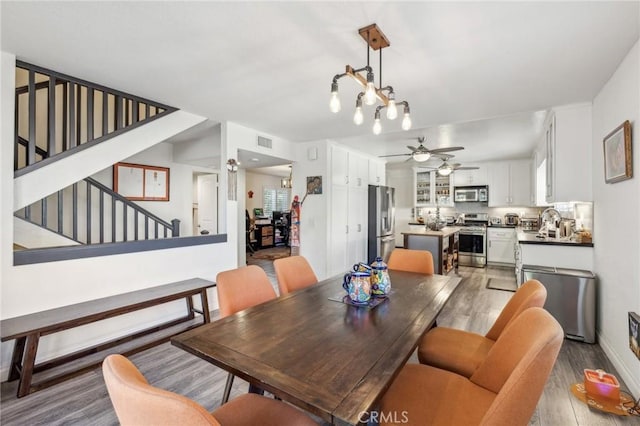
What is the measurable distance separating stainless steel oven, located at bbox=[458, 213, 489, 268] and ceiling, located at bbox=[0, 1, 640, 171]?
374 cm

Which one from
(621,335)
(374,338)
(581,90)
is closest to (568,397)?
(621,335)

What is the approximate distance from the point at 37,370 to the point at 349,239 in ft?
14.0

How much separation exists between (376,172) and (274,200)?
14.7 ft

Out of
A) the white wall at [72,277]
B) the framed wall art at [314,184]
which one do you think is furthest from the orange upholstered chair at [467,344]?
the framed wall art at [314,184]

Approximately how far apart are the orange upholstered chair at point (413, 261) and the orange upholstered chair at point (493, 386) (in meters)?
1.31

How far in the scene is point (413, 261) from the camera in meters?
2.76

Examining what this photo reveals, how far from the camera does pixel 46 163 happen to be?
2445mm

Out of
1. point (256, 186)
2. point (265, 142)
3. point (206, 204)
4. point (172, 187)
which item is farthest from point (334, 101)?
point (256, 186)

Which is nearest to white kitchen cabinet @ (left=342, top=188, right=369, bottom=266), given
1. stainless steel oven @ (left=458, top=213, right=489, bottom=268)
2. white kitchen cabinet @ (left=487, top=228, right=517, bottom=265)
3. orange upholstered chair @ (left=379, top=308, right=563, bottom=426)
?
stainless steel oven @ (left=458, top=213, right=489, bottom=268)

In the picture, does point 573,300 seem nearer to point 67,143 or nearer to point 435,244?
point 435,244

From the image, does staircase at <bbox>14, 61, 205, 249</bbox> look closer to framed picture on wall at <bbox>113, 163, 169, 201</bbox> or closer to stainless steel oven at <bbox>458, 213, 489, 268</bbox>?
framed picture on wall at <bbox>113, 163, 169, 201</bbox>

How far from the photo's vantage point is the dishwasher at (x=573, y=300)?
2.80 m

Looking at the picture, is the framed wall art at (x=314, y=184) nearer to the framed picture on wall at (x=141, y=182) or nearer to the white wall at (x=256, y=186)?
the framed picture on wall at (x=141, y=182)

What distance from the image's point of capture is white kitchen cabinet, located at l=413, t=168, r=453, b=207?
718cm
